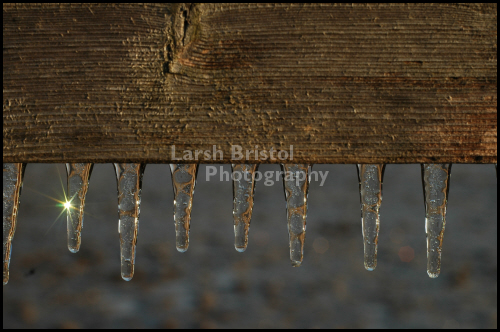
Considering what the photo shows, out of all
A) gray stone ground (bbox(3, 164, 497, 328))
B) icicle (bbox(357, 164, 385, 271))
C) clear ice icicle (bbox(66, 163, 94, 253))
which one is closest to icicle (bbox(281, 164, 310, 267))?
icicle (bbox(357, 164, 385, 271))

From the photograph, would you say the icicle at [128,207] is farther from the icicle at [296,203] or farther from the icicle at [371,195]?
the icicle at [371,195]

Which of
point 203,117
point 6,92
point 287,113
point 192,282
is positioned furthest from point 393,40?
point 192,282

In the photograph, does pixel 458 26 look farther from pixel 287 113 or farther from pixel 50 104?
pixel 50 104

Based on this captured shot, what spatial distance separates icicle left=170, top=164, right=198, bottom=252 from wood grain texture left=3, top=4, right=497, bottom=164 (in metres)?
0.17

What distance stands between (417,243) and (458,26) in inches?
178

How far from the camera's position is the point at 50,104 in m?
0.50

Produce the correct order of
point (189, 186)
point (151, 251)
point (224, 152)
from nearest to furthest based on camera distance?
point (224, 152) < point (189, 186) < point (151, 251)

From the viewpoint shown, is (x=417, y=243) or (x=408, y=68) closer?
(x=408, y=68)

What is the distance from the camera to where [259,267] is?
14.8 ft

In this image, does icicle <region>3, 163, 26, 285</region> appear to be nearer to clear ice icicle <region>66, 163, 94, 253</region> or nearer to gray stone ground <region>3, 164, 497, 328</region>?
clear ice icicle <region>66, 163, 94, 253</region>

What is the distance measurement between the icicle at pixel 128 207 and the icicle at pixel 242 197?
162mm

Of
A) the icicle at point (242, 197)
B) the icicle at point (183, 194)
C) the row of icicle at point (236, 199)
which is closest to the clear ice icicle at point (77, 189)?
the row of icicle at point (236, 199)

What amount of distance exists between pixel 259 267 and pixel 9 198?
4.06 metres

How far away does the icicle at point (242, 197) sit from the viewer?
63 cm
